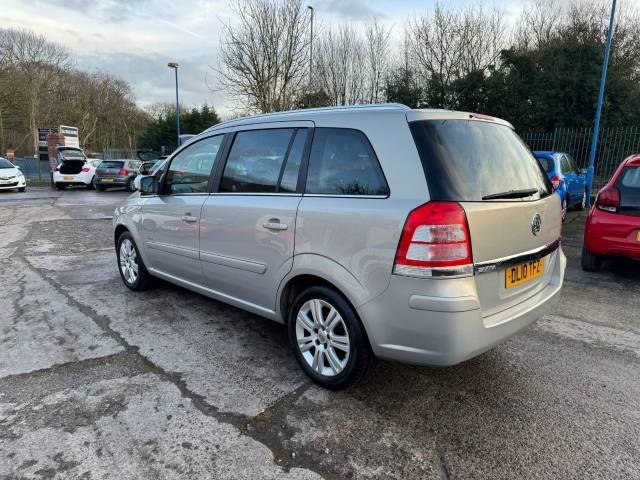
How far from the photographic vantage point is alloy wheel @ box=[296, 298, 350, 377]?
8.88 feet

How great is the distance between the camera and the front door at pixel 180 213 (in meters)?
3.74

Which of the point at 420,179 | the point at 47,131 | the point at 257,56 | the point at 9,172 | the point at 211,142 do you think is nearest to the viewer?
the point at 420,179

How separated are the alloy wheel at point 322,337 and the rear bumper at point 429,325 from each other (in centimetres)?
27

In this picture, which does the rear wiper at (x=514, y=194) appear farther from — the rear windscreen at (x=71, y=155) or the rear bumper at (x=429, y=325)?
the rear windscreen at (x=71, y=155)

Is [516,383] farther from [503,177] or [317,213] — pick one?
[317,213]

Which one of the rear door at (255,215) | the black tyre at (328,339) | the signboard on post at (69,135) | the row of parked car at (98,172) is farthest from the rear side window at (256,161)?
the signboard on post at (69,135)

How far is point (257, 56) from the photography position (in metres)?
19.5

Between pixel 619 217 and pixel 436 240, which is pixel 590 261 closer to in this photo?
pixel 619 217

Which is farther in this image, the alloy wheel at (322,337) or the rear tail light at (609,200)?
the rear tail light at (609,200)

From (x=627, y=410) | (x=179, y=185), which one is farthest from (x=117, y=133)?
(x=627, y=410)

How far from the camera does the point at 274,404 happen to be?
2652 mm

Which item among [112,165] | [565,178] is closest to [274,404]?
[565,178]

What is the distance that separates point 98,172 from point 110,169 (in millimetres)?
536

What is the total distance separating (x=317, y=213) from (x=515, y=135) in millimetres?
1559
